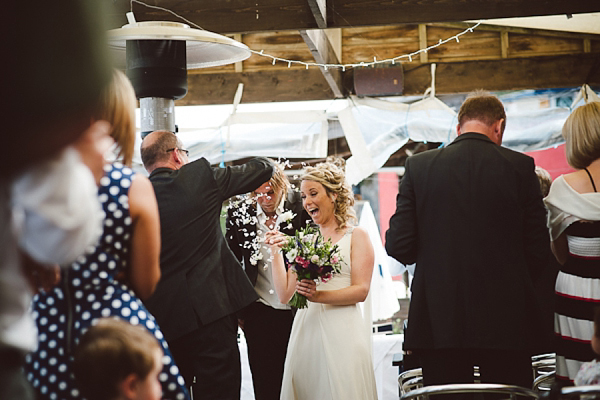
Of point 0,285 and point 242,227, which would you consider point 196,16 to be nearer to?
point 242,227

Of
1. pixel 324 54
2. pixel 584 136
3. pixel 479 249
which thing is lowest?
pixel 479 249

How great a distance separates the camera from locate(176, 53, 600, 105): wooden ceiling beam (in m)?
6.36

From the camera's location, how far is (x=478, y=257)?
274 centimetres

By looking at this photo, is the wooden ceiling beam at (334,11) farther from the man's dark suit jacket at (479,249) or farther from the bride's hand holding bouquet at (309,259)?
the man's dark suit jacket at (479,249)

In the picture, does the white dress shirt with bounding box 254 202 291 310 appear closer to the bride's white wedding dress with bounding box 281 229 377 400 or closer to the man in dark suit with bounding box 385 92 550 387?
the bride's white wedding dress with bounding box 281 229 377 400

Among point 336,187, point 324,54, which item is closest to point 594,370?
point 336,187

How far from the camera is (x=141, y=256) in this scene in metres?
1.78

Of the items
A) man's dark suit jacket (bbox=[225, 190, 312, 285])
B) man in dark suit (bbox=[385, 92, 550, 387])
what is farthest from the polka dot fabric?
man's dark suit jacket (bbox=[225, 190, 312, 285])

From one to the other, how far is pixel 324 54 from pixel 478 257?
3109mm

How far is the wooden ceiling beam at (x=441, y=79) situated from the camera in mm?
6355

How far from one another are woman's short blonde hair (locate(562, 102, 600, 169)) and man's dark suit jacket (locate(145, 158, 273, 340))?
1.48 meters

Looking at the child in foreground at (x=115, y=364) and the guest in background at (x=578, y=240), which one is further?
the guest in background at (x=578, y=240)

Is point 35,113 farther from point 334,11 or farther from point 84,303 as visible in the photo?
point 334,11

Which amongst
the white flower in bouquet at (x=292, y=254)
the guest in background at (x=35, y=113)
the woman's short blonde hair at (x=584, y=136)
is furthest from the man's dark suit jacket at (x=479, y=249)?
the guest in background at (x=35, y=113)
